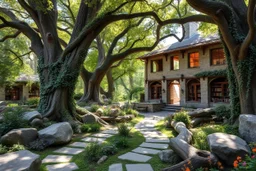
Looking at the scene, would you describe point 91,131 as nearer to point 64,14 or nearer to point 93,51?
point 64,14

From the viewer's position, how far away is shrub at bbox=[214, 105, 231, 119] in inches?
314

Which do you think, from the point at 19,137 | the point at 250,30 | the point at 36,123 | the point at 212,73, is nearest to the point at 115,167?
the point at 19,137

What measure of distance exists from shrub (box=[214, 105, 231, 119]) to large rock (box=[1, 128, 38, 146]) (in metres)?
7.49

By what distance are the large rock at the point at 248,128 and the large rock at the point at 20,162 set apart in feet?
15.5

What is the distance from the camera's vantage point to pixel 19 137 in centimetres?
494

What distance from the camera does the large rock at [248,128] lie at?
4.25m

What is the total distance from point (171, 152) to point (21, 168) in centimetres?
296

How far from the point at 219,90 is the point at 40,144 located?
47.7 feet

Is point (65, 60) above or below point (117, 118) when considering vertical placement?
above

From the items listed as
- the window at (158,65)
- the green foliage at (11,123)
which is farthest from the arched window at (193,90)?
the green foliage at (11,123)

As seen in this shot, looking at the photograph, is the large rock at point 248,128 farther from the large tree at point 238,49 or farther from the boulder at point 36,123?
the boulder at point 36,123

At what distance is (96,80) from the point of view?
15836 mm

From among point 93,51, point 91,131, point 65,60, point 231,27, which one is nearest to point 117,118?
point 91,131

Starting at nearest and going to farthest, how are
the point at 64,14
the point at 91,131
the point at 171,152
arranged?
1. the point at 171,152
2. the point at 91,131
3. the point at 64,14
